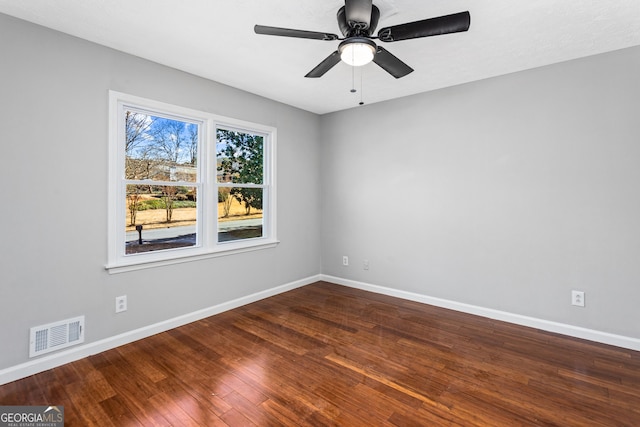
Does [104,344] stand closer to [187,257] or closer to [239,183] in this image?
[187,257]

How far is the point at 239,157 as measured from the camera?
3795 millimetres

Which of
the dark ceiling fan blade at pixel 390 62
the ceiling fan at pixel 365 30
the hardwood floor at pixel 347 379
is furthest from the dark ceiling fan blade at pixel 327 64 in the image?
the hardwood floor at pixel 347 379

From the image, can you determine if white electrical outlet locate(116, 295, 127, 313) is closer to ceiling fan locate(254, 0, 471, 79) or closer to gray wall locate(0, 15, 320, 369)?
gray wall locate(0, 15, 320, 369)

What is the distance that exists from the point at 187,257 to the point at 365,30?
2610mm

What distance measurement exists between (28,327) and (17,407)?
0.57 metres

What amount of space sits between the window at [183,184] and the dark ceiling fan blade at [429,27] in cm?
220

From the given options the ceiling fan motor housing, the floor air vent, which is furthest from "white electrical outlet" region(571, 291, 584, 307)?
the floor air vent

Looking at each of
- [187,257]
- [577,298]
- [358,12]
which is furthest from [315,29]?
[577,298]

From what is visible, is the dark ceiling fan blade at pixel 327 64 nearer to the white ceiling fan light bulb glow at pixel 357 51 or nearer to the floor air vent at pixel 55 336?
the white ceiling fan light bulb glow at pixel 357 51

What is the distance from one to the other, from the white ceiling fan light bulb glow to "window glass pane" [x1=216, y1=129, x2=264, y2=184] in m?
2.00

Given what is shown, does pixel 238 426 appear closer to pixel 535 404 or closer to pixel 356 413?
pixel 356 413

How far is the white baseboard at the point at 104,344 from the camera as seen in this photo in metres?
2.20

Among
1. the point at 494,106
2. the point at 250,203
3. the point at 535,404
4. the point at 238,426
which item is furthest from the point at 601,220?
the point at 250,203

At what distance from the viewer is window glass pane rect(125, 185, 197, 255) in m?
2.88
